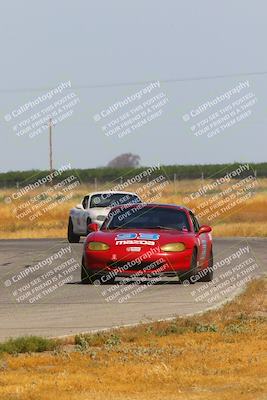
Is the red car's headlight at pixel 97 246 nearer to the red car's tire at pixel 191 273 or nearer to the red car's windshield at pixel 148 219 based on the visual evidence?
the red car's windshield at pixel 148 219

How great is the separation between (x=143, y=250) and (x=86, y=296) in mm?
2225

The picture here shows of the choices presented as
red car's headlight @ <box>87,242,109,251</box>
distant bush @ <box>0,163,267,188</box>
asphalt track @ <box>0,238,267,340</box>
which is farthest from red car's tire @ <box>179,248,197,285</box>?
Answer: distant bush @ <box>0,163,267,188</box>

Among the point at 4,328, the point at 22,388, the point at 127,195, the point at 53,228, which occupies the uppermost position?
the point at 22,388

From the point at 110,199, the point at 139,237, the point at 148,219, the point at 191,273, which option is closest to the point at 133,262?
the point at 139,237

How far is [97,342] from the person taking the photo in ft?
47.1

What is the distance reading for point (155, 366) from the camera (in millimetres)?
12375

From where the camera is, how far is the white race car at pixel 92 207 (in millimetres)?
39406

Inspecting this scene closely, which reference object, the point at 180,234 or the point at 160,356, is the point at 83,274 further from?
the point at 160,356

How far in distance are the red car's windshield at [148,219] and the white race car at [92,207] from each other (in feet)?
47.4

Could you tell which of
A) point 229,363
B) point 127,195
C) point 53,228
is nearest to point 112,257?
point 229,363

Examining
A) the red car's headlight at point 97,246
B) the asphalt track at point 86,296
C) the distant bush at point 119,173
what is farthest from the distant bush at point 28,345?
the distant bush at point 119,173

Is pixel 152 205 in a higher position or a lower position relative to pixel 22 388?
lower

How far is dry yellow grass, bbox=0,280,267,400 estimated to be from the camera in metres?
11.1

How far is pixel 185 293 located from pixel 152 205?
3443 millimetres
